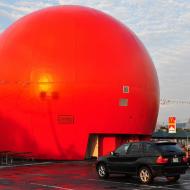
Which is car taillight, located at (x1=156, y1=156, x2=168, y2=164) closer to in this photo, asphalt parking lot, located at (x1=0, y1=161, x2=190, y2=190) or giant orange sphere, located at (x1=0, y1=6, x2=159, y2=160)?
asphalt parking lot, located at (x1=0, y1=161, x2=190, y2=190)

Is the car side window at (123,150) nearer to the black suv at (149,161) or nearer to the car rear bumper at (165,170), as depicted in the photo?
the black suv at (149,161)

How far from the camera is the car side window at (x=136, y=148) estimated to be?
50.4ft

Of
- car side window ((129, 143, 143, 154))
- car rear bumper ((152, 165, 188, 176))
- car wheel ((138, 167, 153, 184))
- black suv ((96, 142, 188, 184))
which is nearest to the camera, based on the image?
car rear bumper ((152, 165, 188, 176))

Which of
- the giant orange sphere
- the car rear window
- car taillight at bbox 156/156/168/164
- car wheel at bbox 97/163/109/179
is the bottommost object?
car wheel at bbox 97/163/109/179

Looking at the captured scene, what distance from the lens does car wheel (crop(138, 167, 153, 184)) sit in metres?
14.6

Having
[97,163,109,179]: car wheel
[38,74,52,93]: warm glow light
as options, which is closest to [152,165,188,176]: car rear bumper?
[97,163,109,179]: car wheel

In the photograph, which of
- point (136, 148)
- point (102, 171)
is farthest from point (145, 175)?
point (102, 171)

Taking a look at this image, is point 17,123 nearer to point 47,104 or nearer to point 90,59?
point 47,104

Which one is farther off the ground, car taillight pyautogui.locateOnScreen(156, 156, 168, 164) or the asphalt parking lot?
car taillight pyautogui.locateOnScreen(156, 156, 168, 164)

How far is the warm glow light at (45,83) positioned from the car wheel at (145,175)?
446 inches

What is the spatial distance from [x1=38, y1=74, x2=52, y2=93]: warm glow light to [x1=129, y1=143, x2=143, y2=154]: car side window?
10357 millimetres

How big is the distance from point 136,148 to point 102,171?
A: 1870mm

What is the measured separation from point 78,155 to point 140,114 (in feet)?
15.6

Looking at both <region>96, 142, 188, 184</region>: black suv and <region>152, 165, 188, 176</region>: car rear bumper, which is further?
<region>96, 142, 188, 184</region>: black suv
